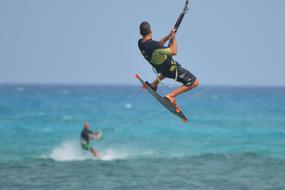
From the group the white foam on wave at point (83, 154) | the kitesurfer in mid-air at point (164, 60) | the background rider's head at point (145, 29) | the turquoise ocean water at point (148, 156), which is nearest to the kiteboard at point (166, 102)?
the kitesurfer in mid-air at point (164, 60)

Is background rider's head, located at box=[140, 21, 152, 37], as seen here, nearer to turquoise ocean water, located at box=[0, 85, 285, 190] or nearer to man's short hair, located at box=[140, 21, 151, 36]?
man's short hair, located at box=[140, 21, 151, 36]

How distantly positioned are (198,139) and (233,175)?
60.4ft

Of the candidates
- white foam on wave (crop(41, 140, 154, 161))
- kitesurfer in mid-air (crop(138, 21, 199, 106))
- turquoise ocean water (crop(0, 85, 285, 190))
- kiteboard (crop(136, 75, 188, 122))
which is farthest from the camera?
white foam on wave (crop(41, 140, 154, 161))

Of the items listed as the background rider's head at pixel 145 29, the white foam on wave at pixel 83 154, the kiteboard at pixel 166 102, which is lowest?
the kiteboard at pixel 166 102

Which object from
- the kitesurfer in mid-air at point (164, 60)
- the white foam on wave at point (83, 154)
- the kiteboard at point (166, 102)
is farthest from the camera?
the white foam on wave at point (83, 154)

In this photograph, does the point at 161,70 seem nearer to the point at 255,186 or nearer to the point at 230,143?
the point at 255,186

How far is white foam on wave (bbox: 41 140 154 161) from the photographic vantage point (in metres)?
37.6

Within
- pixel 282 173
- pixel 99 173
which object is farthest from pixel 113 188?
pixel 282 173

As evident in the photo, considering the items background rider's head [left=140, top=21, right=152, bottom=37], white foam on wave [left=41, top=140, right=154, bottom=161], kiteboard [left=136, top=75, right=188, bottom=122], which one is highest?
white foam on wave [left=41, top=140, right=154, bottom=161]

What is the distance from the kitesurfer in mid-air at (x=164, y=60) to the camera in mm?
16125

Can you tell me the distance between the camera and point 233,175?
99.8 feet

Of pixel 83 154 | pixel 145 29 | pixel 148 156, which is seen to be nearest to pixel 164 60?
pixel 145 29

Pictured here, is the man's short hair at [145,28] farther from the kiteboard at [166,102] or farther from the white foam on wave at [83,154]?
the white foam on wave at [83,154]

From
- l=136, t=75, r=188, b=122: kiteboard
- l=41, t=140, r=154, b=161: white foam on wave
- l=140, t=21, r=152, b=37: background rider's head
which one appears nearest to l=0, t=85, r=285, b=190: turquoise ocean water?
l=41, t=140, r=154, b=161: white foam on wave
